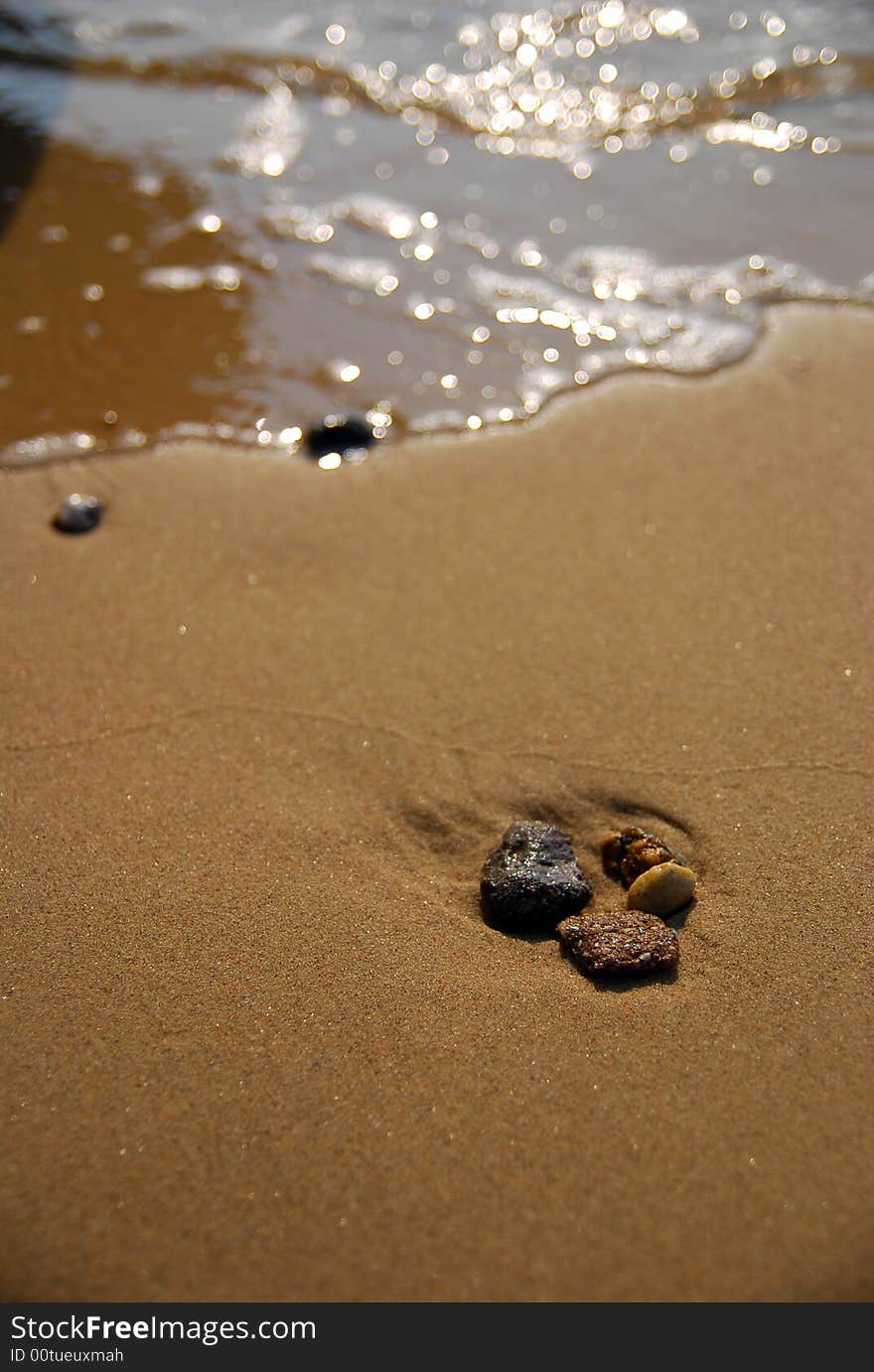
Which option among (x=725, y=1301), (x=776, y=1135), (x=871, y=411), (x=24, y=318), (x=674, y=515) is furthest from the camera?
(x=24, y=318)

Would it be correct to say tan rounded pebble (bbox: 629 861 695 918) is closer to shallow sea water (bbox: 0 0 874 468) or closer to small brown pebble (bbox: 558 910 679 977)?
small brown pebble (bbox: 558 910 679 977)

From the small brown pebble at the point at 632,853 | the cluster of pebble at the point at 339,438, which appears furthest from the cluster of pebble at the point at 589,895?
the cluster of pebble at the point at 339,438

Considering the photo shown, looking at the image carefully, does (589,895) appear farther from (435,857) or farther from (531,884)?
(435,857)

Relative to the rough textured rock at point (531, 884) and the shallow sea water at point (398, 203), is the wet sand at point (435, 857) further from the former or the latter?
the shallow sea water at point (398, 203)

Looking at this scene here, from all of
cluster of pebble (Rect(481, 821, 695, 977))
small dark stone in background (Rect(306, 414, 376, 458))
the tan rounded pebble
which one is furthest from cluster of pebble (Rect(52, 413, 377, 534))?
the tan rounded pebble

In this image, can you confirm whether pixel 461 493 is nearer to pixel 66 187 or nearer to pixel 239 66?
pixel 66 187

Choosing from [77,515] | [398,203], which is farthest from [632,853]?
[398,203]

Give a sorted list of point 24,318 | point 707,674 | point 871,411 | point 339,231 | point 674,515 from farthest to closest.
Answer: point 339,231, point 24,318, point 871,411, point 674,515, point 707,674

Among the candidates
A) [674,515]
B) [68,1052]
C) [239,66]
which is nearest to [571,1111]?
[68,1052]
